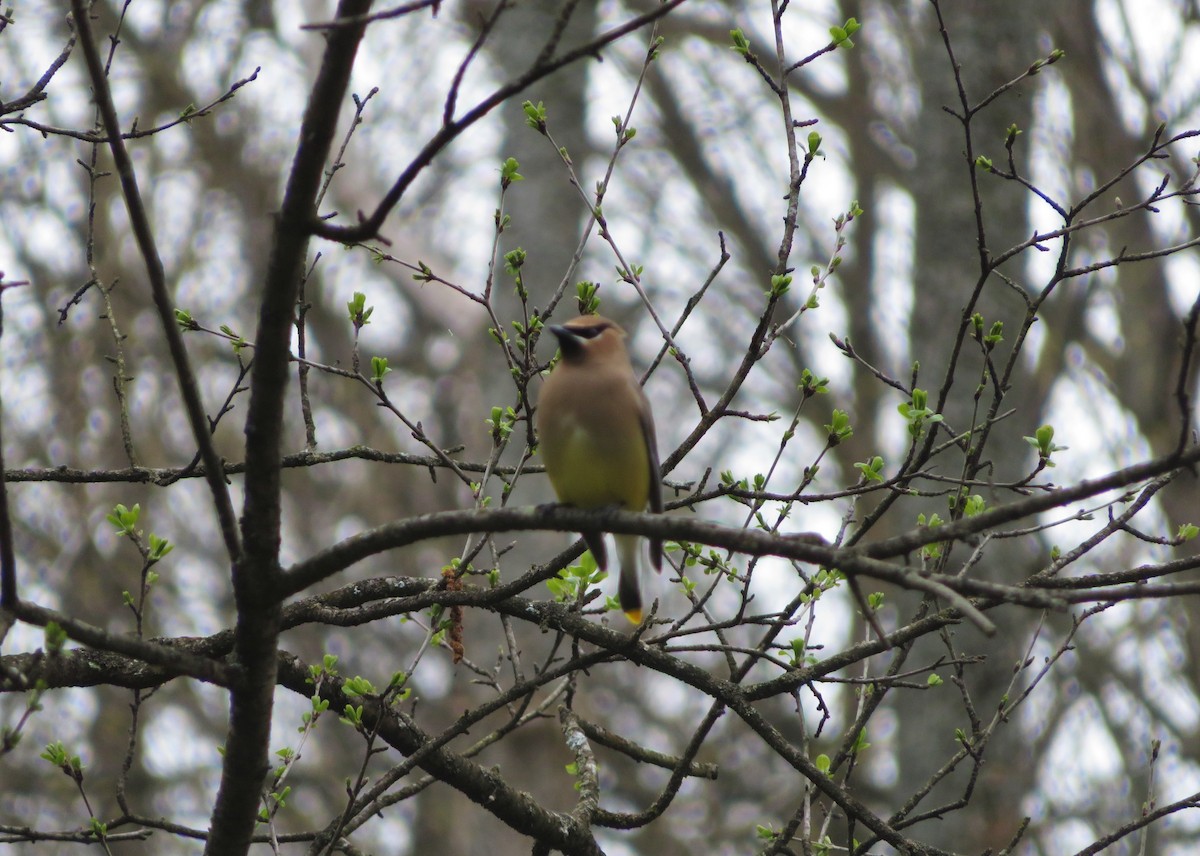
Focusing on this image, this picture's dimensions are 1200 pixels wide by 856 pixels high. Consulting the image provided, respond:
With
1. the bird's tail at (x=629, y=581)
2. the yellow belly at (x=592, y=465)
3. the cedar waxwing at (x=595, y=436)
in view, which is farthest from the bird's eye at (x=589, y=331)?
the bird's tail at (x=629, y=581)

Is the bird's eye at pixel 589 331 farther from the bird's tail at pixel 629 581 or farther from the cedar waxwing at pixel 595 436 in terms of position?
the bird's tail at pixel 629 581

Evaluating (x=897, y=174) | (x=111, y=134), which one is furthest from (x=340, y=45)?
(x=897, y=174)

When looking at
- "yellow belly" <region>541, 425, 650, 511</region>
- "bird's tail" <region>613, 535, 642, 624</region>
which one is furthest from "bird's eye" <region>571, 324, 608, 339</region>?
"bird's tail" <region>613, 535, 642, 624</region>

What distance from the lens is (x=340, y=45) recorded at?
10.1ft

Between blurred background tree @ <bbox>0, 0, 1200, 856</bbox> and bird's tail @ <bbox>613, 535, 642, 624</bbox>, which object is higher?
blurred background tree @ <bbox>0, 0, 1200, 856</bbox>

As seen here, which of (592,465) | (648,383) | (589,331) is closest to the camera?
(592,465)

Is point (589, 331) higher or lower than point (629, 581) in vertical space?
higher

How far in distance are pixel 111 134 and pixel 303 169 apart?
1.62ft

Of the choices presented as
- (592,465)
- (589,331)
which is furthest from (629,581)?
(589,331)

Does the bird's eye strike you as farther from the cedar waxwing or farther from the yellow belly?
the yellow belly

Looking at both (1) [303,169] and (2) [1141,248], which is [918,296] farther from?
(1) [303,169]

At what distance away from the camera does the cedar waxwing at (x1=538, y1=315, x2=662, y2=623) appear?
477 centimetres

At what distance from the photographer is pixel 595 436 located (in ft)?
15.7

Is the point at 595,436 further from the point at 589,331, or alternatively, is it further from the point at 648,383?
the point at 648,383
